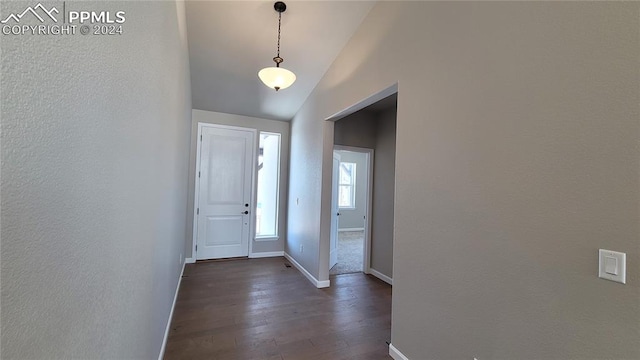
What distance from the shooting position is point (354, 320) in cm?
276

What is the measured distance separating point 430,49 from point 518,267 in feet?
5.14

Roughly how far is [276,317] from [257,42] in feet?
10.2

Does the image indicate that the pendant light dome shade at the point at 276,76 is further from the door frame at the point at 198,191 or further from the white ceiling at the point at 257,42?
the door frame at the point at 198,191

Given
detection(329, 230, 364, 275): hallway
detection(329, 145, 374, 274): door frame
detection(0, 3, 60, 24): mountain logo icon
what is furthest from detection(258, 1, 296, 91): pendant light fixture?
detection(329, 230, 364, 275): hallway

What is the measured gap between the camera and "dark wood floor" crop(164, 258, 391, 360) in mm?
2229

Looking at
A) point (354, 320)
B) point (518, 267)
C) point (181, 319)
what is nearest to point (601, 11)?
point (518, 267)

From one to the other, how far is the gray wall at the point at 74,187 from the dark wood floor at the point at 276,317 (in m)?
1.30

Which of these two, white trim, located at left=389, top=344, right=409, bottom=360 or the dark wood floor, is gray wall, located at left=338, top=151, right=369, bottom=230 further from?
white trim, located at left=389, top=344, right=409, bottom=360

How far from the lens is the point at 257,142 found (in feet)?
16.1

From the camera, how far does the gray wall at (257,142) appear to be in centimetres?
449

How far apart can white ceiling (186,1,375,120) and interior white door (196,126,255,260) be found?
765 mm

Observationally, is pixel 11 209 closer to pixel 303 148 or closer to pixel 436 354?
pixel 436 354

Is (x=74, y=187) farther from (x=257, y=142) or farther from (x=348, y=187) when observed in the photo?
(x=348, y=187)

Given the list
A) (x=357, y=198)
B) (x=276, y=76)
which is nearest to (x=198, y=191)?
(x=276, y=76)
